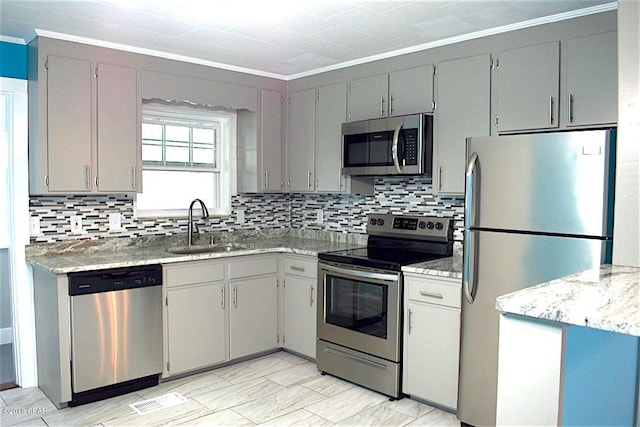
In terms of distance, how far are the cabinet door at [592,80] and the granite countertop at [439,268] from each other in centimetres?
104

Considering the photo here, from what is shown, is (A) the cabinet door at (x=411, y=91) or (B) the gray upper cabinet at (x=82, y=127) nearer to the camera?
(B) the gray upper cabinet at (x=82, y=127)

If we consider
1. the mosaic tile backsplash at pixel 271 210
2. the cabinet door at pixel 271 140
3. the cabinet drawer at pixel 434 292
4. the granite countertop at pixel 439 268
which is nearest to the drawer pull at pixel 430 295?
the cabinet drawer at pixel 434 292

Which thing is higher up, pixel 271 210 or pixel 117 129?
pixel 117 129

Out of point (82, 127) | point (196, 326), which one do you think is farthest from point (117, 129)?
point (196, 326)

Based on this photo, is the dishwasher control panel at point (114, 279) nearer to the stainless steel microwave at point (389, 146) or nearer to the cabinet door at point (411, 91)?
the stainless steel microwave at point (389, 146)

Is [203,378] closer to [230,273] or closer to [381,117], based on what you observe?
[230,273]

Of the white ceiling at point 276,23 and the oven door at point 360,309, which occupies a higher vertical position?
the white ceiling at point 276,23

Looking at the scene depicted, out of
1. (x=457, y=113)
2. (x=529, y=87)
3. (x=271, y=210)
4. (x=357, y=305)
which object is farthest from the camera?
(x=271, y=210)

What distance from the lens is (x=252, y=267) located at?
388 cm

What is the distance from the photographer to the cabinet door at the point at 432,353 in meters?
2.95

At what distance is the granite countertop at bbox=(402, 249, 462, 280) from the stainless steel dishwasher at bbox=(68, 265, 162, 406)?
5.44 feet

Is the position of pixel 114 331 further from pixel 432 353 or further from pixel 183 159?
pixel 432 353

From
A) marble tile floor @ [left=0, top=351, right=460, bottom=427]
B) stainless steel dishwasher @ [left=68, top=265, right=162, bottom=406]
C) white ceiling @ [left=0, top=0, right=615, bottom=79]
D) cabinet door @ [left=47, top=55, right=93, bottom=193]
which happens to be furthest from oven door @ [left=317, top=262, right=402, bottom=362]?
cabinet door @ [left=47, top=55, right=93, bottom=193]

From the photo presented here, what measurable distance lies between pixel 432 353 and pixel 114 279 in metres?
2.00
